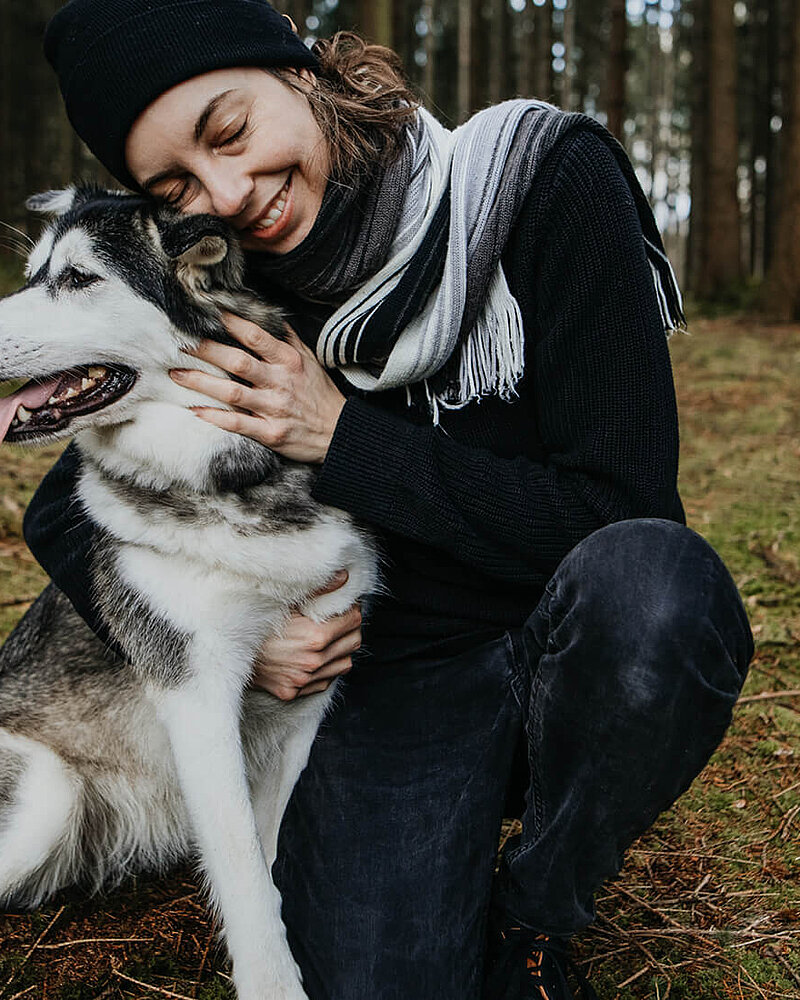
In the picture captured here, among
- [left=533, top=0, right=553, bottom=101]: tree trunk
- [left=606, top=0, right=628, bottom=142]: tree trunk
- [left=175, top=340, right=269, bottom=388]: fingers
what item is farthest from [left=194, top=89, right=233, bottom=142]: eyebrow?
[left=533, top=0, right=553, bottom=101]: tree trunk

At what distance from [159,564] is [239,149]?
908mm

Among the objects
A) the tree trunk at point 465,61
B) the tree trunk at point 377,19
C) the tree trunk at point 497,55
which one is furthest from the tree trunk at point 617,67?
the tree trunk at point 497,55

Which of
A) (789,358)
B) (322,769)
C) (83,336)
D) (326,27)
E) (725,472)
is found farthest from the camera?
(326,27)

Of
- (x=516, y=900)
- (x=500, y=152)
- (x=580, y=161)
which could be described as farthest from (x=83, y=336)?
(x=516, y=900)

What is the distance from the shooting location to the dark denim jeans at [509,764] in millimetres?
1732

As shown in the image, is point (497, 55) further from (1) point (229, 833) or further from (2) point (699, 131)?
(1) point (229, 833)

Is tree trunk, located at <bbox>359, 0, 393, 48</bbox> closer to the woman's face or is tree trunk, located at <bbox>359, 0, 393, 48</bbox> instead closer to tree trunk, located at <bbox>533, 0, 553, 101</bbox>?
the woman's face

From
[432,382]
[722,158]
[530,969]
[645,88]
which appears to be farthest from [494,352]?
[645,88]

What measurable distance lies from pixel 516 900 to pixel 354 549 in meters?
0.82

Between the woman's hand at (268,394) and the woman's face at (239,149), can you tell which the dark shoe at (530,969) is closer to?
the woman's hand at (268,394)

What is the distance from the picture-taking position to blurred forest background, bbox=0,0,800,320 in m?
10.1

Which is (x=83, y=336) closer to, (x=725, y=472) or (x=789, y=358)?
(x=725, y=472)

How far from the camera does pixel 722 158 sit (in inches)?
475

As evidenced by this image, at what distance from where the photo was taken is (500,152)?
6.92 feet
